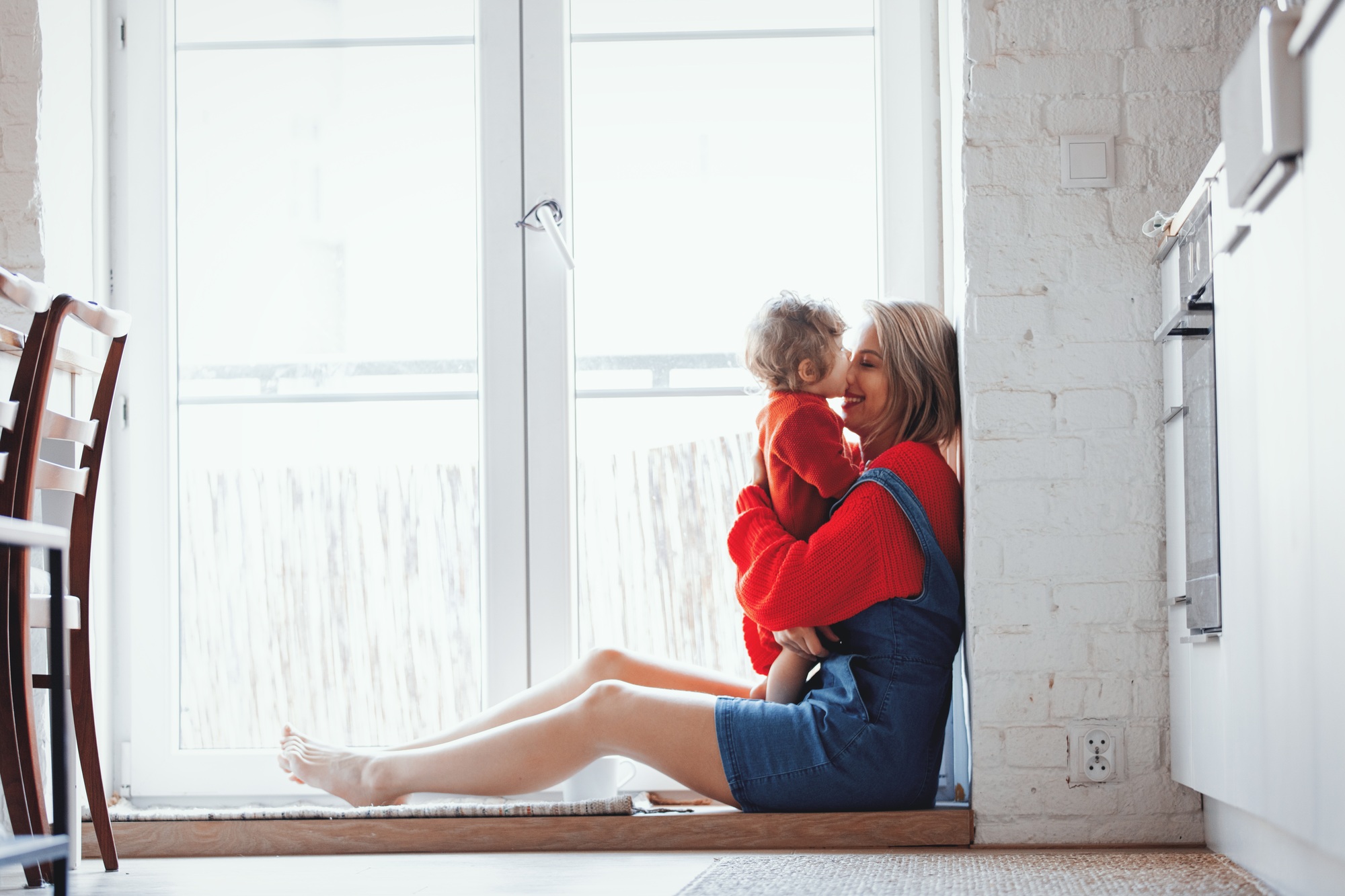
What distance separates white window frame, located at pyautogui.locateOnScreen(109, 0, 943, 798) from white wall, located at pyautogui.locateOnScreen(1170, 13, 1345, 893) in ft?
3.25

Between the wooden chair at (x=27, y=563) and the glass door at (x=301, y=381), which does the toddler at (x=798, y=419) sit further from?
the wooden chair at (x=27, y=563)

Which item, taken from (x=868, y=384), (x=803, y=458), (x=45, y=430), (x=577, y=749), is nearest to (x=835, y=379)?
(x=868, y=384)

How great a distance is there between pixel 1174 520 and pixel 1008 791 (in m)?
0.52

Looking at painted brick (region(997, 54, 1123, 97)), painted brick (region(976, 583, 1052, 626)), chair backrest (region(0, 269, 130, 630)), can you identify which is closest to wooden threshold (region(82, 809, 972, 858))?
painted brick (region(976, 583, 1052, 626))

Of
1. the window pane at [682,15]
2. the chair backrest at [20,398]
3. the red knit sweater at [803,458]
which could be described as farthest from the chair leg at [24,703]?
the window pane at [682,15]

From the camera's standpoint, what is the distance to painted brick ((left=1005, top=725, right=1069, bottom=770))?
2061 mm

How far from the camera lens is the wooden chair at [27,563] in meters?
1.76

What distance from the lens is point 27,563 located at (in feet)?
5.63

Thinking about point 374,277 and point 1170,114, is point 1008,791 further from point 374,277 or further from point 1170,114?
point 374,277

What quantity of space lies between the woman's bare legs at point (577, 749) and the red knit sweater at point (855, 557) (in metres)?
0.21

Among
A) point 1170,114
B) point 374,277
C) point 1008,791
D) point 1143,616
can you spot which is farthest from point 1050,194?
point 374,277

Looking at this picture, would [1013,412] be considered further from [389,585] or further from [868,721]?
[389,585]

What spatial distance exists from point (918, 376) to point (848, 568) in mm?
391

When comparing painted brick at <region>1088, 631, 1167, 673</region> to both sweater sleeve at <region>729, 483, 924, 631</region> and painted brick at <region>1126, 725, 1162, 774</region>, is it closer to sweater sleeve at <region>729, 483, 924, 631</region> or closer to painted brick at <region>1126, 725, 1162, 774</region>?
painted brick at <region>1126, 725, 1162, 774</region>
